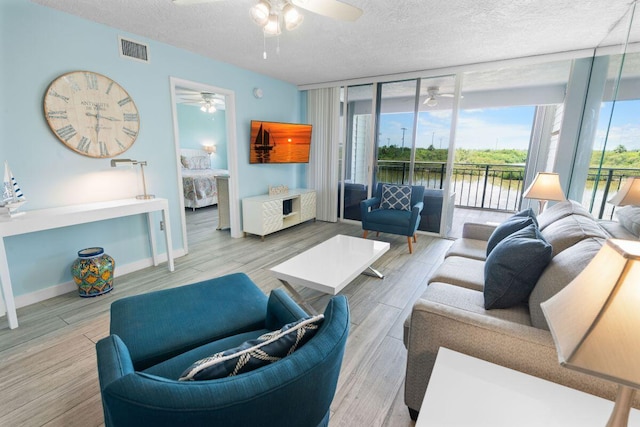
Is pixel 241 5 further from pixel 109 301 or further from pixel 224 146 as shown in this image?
pixel 224 146

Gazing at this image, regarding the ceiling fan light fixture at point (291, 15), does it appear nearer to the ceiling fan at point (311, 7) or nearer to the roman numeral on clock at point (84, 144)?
the ceiling fan at point (311, 7)

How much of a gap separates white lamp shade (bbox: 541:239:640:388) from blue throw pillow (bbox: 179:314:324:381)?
62 cm

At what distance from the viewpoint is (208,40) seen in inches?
120

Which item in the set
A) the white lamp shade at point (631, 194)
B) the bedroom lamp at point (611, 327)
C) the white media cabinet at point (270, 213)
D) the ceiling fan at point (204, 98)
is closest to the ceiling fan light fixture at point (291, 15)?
the bedroom lamp at point (611, 327)

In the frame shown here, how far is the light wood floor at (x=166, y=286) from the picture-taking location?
58.8 inches

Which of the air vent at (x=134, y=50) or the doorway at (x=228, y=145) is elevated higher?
the air vent at (x=134, y=50)

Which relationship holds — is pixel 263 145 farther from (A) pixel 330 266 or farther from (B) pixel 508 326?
(B) pixel 508 326

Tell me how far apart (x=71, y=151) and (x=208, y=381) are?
2.90 metres

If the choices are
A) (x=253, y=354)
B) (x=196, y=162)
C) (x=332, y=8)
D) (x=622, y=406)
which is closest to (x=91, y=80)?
(x=332, y=8)

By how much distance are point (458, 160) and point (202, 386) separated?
7648 mm

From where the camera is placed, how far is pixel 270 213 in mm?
4285

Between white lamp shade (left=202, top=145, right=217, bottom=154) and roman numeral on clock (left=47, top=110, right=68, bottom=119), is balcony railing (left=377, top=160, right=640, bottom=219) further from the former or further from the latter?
white lamp shade (left=202, top=145, right=217, bottom=154)

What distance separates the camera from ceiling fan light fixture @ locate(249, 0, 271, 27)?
1.75 meters

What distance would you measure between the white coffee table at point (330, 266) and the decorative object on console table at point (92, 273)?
5.18 ft
